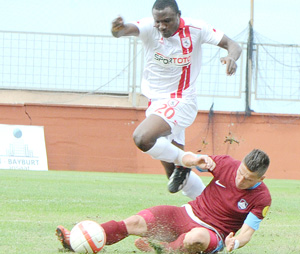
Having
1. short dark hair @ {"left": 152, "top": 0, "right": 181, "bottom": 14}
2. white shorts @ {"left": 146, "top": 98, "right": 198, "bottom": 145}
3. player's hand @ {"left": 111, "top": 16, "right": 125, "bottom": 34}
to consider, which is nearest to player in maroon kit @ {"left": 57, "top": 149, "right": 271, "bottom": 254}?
white shorts @ {"left": 146, "top": 98, "right": 198, "bottom": 145}

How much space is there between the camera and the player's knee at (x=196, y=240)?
583 centimetres

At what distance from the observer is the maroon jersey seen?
19.8ft

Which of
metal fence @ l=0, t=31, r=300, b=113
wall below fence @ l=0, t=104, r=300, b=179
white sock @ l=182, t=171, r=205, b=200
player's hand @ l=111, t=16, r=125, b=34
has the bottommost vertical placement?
wall below fence @ l=0, t=104, r=300, b=179

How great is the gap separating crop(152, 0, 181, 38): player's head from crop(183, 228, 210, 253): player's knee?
2618mm

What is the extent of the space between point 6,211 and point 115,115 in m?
13.2

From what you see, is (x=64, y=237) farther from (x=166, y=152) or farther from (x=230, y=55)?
(x=230, y=55)

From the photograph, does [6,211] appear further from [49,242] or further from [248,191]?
[248,191]

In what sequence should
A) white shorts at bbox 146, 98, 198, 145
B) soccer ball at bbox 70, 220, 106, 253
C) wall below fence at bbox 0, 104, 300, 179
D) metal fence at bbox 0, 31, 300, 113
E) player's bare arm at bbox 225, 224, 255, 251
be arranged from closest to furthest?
player's bare arm at bbox 225, 224, 255, 251 → soccer ball at bbox 70, 220, 106, 253 → white shorts at bbox 146, 98, 198, 145 → wall below fence at bbox 0, 104, 300, 179 → metal fence at bbox 0, 31, 300, 113

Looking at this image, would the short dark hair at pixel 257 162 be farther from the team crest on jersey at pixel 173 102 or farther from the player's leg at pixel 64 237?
the team crest on jersey at pixel 173 102

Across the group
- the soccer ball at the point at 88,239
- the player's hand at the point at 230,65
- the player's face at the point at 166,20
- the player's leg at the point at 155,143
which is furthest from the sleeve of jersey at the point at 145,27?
the soccer ball at the point at 88,239

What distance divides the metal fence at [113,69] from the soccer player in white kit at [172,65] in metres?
13.9

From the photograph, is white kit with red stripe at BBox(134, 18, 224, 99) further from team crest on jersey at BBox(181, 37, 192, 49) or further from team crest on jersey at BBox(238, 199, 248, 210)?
team crest on jersey at BBox(238, 199, 248, 210)

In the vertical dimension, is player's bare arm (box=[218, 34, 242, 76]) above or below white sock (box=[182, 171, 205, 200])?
above

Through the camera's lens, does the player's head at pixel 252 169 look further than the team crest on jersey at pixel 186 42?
No
